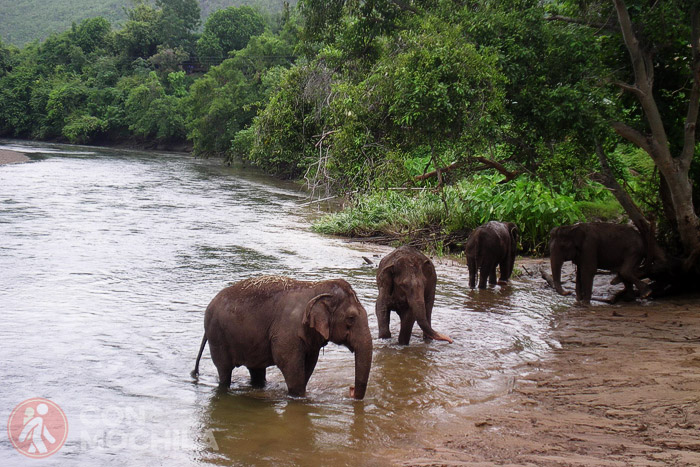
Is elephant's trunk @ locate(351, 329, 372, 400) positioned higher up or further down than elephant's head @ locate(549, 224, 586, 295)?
further down

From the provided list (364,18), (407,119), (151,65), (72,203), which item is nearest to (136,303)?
(407,119)

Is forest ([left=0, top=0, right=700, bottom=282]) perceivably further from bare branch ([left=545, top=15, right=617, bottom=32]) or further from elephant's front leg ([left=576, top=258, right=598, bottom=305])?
elephant's front leg ([left=576, top=258, right=598, bottom=305])

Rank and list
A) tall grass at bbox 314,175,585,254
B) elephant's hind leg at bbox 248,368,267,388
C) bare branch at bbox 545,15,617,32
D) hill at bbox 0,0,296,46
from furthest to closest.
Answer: hill at bbox 0,0,296,46, tall grass at bbox 314,175,585,254, bare branch at bbox 545,15,617,32, elephant's hind leg at bbox 248,368,267,388

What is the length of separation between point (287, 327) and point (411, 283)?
2166 millimetres

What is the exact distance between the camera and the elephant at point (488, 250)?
11.0m

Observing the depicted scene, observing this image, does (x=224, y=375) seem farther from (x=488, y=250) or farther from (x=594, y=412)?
(x=488, y=250)

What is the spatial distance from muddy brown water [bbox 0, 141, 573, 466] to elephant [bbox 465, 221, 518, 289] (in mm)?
337

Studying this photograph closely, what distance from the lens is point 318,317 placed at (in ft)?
19.1

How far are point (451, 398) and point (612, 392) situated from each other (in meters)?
1.38

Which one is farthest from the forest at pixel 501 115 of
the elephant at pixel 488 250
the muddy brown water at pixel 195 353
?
the muddy brown water at pixel 195 353

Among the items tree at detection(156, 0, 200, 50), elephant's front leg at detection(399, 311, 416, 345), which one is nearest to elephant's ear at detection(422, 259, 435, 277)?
elephant's front leg at detection(399, 311, 416, 345)

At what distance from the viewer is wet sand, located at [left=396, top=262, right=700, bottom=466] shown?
4.66m
